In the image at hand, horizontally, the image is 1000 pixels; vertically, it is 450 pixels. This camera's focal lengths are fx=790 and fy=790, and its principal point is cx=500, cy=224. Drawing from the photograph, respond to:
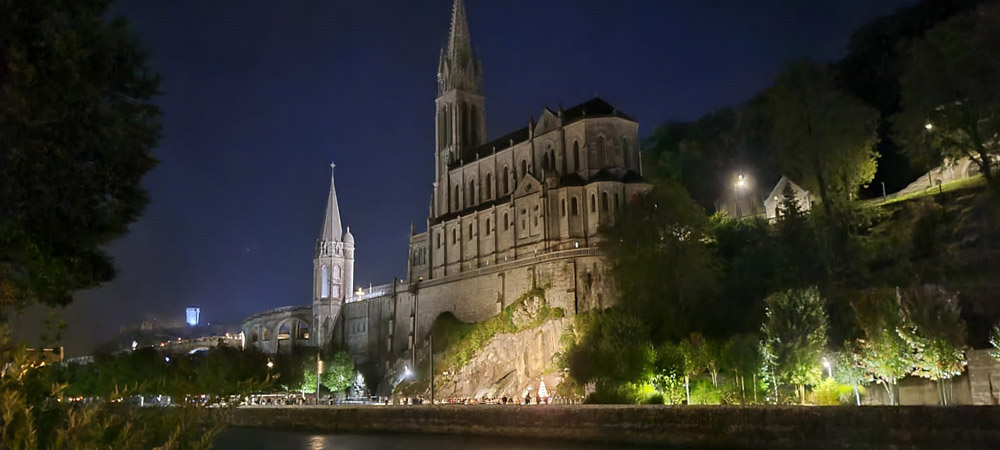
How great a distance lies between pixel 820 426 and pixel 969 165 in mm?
27588

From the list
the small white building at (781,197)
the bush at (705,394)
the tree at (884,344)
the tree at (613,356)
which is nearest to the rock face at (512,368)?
the tree at (613,356)

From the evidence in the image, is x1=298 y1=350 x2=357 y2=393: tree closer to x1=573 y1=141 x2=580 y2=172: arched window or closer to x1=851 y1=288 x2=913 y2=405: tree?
x1=573 y1=141 x2=580 y2=172: arched window

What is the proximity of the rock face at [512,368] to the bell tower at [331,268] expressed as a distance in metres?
29.4

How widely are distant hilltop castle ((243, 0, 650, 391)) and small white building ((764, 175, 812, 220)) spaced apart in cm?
990

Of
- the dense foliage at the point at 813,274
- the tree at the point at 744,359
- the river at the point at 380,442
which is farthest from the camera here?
the tree at the point at 744,359

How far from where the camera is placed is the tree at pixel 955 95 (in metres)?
36.6

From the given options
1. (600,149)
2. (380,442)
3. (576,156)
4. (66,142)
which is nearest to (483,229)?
(576,156)

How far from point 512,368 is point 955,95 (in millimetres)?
31542

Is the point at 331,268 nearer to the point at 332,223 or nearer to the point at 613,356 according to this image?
the point at 332,223

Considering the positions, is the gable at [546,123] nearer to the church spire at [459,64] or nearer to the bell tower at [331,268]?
the church spire at [459,64]

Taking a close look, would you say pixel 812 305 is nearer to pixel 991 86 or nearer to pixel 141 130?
pixel 991 86

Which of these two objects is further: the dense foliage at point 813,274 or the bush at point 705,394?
the bush at point 705,394

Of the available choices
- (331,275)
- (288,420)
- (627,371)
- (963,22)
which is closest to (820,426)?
(627,371)

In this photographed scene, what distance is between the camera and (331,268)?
301 feet
